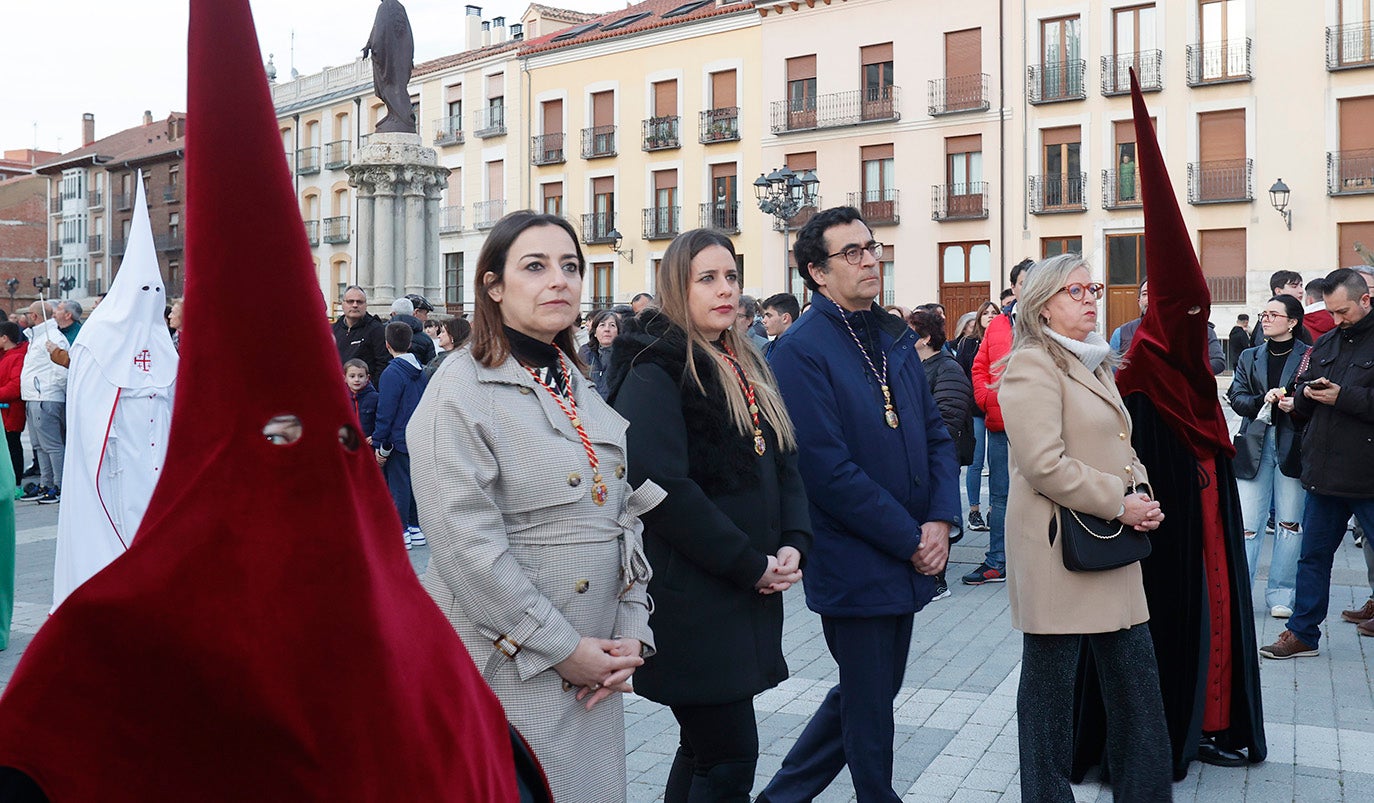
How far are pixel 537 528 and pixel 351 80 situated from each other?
4775 cm

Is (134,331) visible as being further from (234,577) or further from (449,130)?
(449,130)

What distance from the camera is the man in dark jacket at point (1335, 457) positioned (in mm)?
6375

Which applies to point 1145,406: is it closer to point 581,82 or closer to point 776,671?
point 776,671

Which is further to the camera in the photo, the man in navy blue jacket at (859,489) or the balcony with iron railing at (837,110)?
the balcony with iron railing at (837,110)

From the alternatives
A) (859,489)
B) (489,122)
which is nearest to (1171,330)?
(859,489)

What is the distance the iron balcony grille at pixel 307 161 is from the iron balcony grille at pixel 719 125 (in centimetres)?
1818

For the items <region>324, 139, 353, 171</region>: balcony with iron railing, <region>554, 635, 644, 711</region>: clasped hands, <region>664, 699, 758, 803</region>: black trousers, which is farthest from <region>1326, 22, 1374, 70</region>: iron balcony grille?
<region>324, 139, 353, 171</region>: balcony with iron railing

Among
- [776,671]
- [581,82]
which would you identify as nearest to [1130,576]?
[776,671]

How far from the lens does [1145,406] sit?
4.82 m

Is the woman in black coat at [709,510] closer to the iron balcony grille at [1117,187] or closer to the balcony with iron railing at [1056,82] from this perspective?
the iron balcony grille at [1117,187]

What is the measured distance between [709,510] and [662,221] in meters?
36.3

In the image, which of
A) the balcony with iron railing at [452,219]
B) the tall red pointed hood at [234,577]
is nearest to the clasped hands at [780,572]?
the tall red pointed hood at [234,577]

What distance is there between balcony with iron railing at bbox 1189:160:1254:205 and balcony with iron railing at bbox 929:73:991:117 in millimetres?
5658

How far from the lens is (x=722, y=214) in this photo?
37875 millimetres
